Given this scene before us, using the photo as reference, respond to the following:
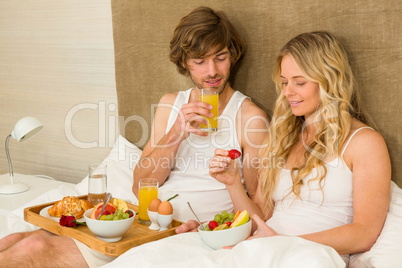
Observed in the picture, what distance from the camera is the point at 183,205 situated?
2.26 meters

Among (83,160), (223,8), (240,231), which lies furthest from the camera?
(83,160)

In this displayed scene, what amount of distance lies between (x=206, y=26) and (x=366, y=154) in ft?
3.19

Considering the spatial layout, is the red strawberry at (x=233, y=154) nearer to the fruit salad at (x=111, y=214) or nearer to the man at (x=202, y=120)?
the man at (x=202, y=120)

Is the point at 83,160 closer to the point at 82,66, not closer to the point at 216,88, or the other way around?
the point at 82,66

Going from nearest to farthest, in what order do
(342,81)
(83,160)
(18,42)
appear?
1. (342,81)
2. (83,160)
3. (18,42)

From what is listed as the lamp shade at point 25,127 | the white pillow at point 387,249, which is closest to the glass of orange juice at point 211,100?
the white pillow at point 387,249

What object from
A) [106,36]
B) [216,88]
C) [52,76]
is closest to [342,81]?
[216,88]

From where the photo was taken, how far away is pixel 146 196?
197cm

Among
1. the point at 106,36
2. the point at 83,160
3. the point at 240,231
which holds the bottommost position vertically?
the point at 83,160

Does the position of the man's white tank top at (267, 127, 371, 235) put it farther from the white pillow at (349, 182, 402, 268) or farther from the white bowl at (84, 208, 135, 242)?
the white bowl at (84, 208, 135, 242)

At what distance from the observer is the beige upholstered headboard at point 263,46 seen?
6.44 ft

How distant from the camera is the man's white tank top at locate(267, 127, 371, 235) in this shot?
180 cm

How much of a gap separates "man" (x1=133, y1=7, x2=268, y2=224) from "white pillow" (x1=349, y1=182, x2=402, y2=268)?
662 millimetres

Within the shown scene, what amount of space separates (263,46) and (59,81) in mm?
1761
